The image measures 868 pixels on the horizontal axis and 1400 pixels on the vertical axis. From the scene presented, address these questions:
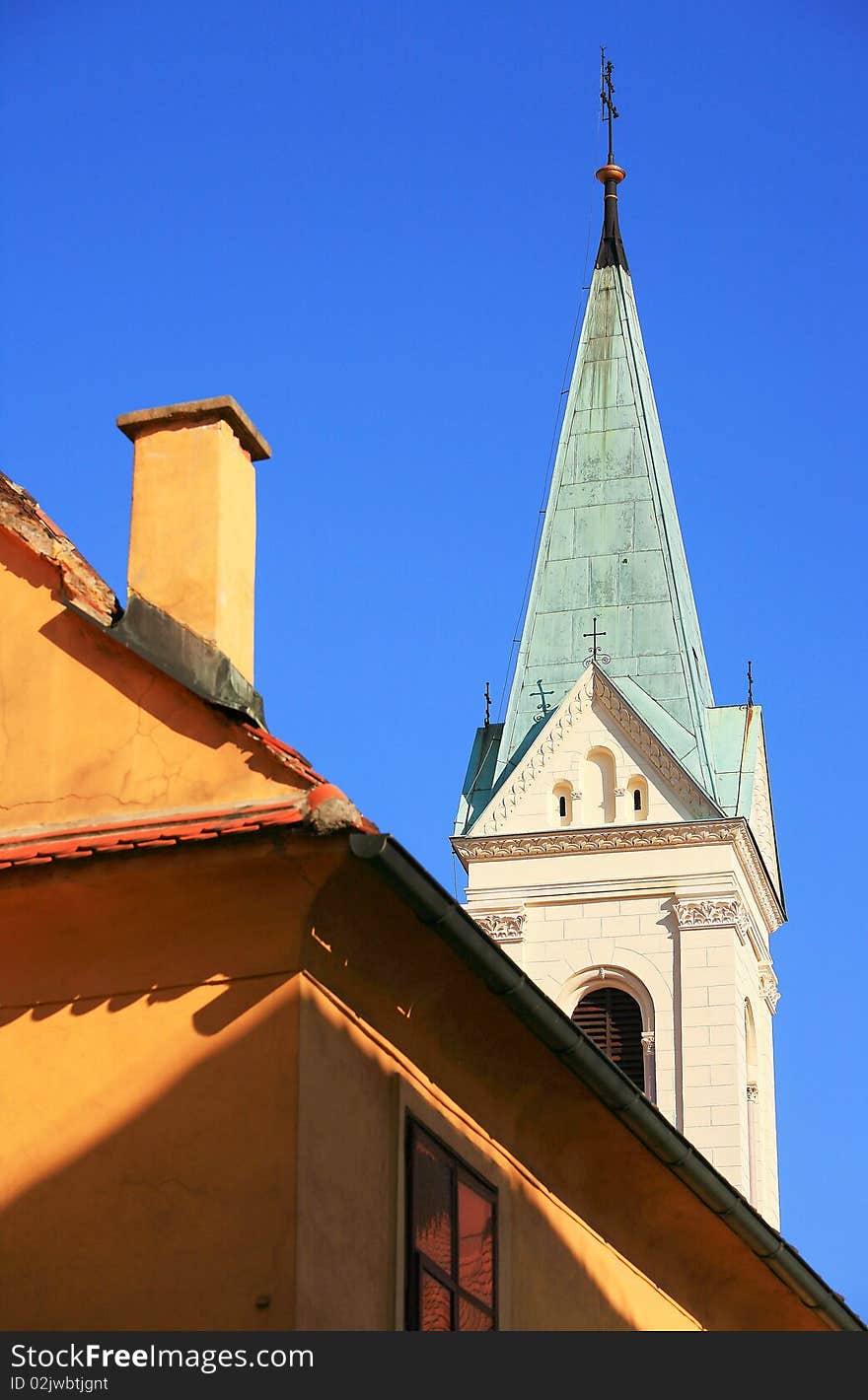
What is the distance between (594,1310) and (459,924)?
398cm

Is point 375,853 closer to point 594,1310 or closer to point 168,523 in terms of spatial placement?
point 168,523

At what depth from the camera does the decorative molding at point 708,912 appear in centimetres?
4147

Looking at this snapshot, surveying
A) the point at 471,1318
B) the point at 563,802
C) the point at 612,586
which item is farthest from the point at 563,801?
the point at 471,1318

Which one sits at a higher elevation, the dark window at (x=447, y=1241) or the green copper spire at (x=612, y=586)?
the green copper spire at (x=612, y=586)

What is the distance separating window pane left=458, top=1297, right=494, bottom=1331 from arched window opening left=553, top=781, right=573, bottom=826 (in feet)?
102

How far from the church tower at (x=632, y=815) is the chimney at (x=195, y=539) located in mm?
28464

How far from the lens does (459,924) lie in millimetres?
11102

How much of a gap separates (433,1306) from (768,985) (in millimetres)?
33918

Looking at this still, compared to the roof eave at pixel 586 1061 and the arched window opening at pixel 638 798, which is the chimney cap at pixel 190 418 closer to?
the roof eave at pixel 586 1061

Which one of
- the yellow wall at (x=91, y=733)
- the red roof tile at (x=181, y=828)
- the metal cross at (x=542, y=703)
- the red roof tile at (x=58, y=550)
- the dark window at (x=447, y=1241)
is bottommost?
the dark window at (x=447, y=1241)

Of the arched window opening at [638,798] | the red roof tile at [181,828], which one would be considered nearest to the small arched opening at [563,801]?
the arched window opening at [638,798]

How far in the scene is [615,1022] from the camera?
41.5 m

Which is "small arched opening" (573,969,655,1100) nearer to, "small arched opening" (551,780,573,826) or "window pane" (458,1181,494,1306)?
"small arched opening" (551,780,573,826)

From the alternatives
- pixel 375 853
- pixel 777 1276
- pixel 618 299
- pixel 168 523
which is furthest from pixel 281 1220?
pixel 618 299
